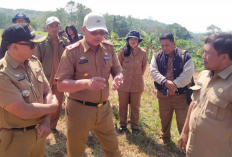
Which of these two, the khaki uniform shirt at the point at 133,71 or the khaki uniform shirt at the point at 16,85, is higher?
the khaki uniform shirt at the point at 16,85

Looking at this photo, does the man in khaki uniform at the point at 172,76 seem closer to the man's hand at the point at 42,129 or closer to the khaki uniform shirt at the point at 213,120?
the khaki uniform shirt at the point at 213,120

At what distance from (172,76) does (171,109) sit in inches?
26.1

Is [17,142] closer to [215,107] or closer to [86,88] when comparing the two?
[86,88]

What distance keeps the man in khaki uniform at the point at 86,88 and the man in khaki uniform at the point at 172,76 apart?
126 centimetres

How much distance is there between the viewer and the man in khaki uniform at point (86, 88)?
2.37m

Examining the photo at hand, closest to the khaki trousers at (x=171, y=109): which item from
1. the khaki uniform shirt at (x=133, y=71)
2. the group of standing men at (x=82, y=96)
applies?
the khaki uniform shirt at (x=133, y=71)

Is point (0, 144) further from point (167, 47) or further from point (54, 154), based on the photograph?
point (167, 47)

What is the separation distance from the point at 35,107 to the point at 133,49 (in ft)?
8.80

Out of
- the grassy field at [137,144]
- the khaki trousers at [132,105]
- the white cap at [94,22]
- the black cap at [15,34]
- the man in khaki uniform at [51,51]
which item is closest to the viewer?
the black cap at [15,34]

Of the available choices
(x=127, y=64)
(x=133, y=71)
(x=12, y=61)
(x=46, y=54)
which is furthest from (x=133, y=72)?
(x=12, y=61)

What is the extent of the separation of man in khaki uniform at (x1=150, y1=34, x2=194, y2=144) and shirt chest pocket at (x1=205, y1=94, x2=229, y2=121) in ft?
4.55

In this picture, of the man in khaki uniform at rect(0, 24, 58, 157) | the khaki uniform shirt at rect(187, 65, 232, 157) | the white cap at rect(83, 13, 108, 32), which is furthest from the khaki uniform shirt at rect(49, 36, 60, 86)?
the khaki uniform shirt at rect(187, 65, 232, 157)

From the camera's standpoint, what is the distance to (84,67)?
8.02 ft

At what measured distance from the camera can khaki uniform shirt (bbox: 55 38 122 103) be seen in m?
2.38
